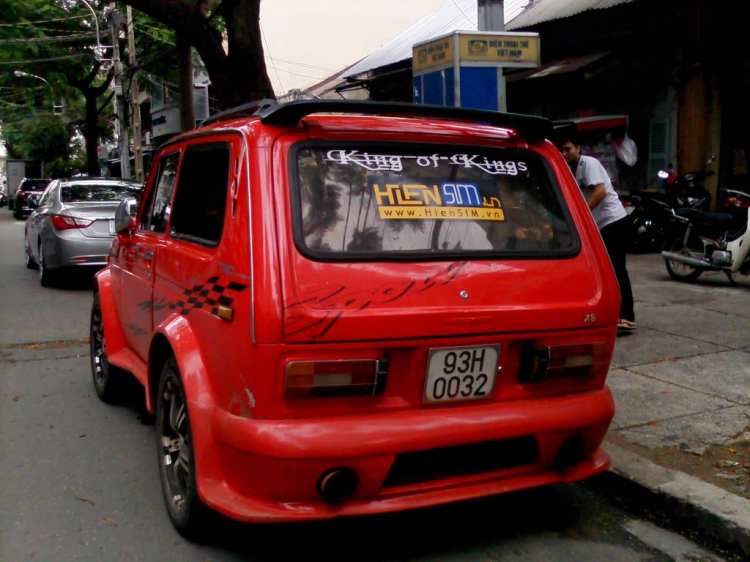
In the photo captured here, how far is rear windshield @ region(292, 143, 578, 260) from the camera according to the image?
9.80ft

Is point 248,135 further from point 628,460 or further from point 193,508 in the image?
point 628,460

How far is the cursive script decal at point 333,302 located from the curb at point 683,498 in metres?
1.60

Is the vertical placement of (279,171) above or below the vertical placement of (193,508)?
above

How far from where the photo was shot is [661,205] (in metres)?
11.3

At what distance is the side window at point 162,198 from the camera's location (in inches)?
165

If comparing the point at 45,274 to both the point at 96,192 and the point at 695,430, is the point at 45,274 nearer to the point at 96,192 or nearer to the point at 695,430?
the point at 96,192

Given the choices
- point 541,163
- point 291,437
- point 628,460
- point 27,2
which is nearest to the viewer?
point 291,437

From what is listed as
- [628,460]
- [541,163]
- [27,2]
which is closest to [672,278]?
[628,460]

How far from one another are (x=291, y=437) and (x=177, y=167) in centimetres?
196

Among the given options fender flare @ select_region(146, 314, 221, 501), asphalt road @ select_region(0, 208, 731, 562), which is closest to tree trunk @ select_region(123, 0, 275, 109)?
asphalt road @ select_region(0, 208, 731, 562)

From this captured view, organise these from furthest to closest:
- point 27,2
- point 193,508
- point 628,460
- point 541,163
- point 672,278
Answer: point 27,2, point 672,278, point 628,460, point 541,163, point 193,508

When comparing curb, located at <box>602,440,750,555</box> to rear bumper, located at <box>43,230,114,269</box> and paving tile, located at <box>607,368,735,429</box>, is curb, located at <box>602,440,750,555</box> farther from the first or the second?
rear bumper, located at <box>43,230,114,269</box>

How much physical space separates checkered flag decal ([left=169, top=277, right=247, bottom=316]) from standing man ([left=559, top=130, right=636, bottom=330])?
4.00 metres

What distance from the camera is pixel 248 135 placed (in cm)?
309
